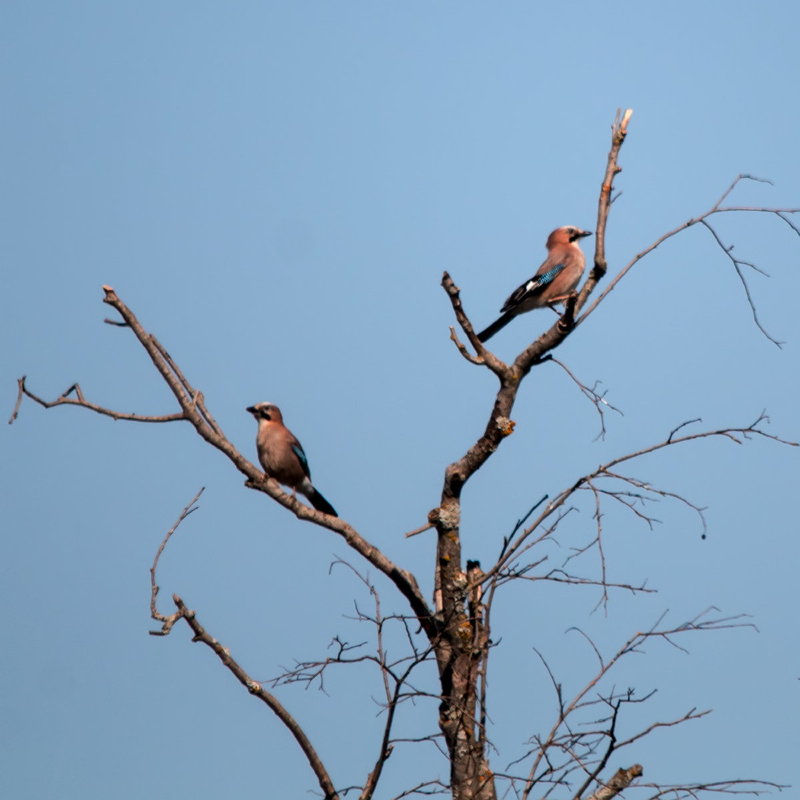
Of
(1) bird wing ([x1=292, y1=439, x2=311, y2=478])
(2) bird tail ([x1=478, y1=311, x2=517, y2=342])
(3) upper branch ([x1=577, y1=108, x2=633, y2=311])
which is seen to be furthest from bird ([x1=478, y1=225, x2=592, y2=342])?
(3) upper branch ([x1=577, y1=108, x2=633, y2=311])

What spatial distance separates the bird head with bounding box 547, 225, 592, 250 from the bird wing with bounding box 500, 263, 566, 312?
60cm

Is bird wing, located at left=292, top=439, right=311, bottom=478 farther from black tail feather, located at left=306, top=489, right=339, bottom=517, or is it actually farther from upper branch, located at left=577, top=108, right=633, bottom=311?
upper branch, located at left=577, top=108, right=633, bottom=311

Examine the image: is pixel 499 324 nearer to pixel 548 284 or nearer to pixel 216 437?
pixel 548 284

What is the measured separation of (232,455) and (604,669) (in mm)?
2162

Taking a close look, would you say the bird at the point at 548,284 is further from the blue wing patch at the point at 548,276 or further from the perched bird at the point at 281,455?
the perched bird at the point at 281,455

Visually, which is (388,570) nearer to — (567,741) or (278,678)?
(278,678)

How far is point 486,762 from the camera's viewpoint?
5.81 m

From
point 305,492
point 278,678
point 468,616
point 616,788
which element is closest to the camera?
point 616,788

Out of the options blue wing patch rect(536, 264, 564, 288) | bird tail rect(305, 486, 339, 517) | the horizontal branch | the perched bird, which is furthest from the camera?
blue wing patch rect(536, 264, 564, 288)

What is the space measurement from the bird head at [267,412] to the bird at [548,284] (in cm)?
179

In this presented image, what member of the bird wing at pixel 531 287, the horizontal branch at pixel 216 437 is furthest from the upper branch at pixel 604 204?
the bird wing at pixel 531 287

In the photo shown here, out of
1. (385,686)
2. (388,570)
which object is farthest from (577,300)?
(385,686)

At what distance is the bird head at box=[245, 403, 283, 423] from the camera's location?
9438 mm

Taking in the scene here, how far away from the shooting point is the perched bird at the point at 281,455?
9180mm
